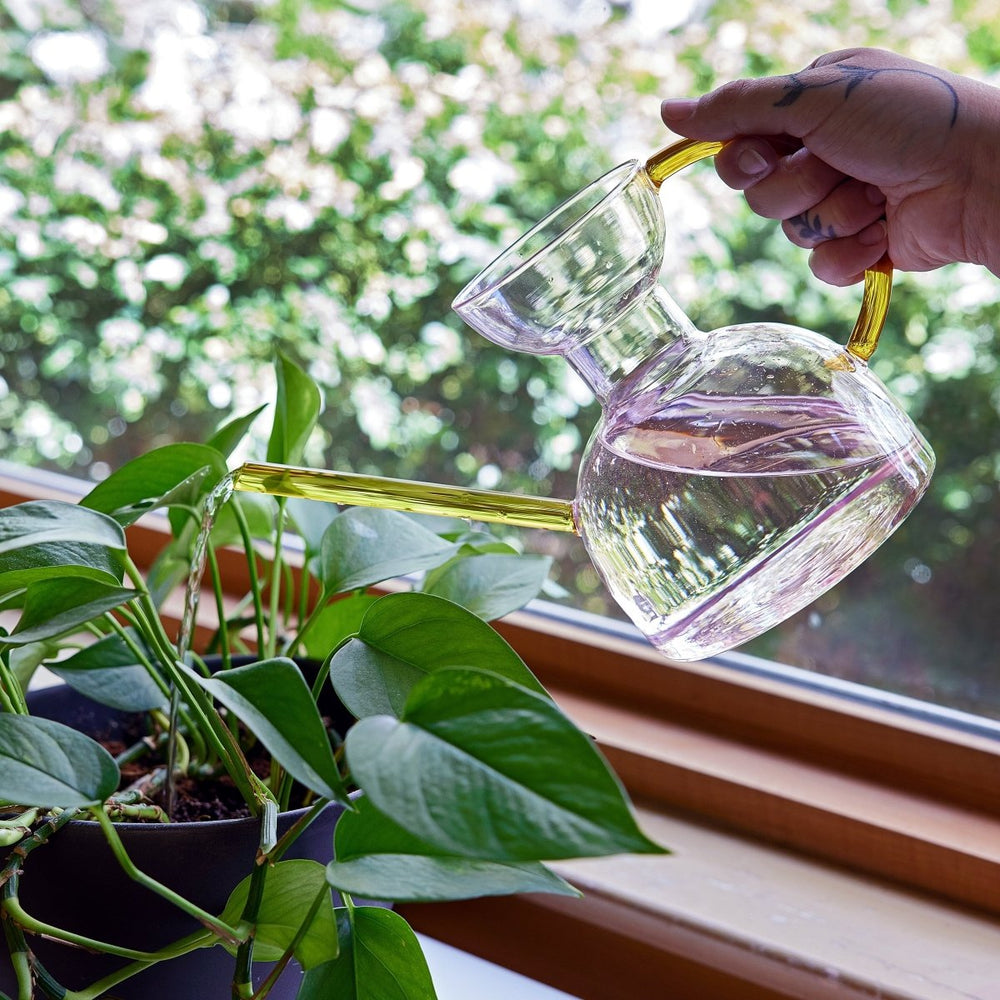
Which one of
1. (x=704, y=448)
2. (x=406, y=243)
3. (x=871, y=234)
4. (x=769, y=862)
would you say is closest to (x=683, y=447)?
(x=704, y=448)

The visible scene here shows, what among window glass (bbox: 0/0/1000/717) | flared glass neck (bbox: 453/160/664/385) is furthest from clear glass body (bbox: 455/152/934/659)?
window glass (bbox: 0/0/1000/717)

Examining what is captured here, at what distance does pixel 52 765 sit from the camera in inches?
15.8

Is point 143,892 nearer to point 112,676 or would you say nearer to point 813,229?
point 112,676

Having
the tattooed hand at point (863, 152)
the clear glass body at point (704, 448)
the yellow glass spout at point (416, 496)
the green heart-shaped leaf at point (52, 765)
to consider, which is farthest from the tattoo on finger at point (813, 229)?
the green heart-shaped leaf at point (52, 765)

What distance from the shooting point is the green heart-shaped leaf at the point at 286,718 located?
1.19 ft

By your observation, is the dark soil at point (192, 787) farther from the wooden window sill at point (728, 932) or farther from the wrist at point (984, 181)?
the wrist at point (984, 181)

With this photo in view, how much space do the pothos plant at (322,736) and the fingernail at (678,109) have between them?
0.76 feet

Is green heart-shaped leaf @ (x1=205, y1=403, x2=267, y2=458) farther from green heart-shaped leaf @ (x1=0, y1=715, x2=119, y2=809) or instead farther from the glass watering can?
green heart-shaped leaf @ (x1=0, y1=715, x2=119, y2=809)

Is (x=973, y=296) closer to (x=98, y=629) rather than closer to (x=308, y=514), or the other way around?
(x=308, y=514)

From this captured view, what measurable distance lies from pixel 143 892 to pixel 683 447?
286 millimetres

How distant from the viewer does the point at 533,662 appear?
0.98 meters

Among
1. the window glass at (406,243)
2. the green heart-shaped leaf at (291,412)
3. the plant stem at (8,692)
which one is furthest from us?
the window glass at (406,243)

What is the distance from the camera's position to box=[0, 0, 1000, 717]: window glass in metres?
0.88

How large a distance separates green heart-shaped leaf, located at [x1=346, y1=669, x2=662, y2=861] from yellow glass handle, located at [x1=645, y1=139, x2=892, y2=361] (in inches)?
9.6
